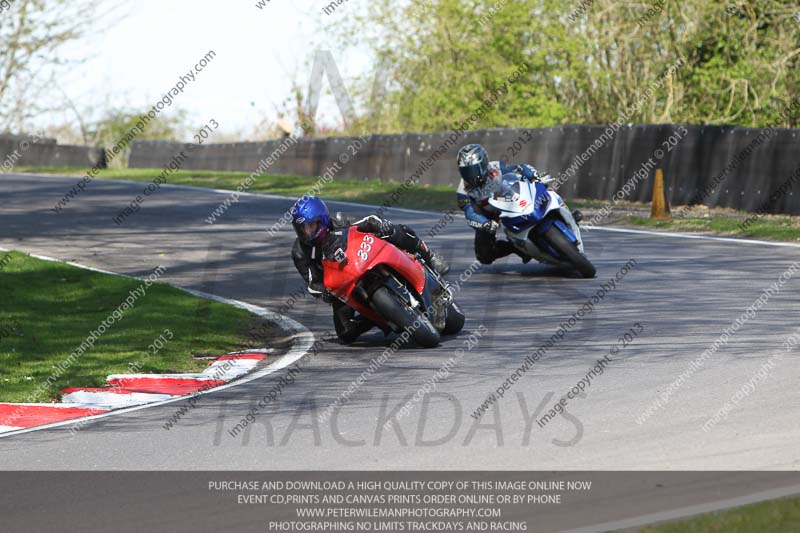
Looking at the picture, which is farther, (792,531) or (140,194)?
(140,194)

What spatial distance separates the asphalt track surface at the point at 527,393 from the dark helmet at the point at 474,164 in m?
1.26

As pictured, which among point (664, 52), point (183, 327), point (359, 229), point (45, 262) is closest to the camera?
point (359, 229)

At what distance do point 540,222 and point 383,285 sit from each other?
4.16m

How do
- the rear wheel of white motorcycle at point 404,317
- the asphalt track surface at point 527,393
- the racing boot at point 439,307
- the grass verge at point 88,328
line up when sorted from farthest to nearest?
1. the racing boot at point 439,307
2. the grass verge at point 88,328
3. the rear wheel of white motorcycle at point 404,317
4. the asphalt track surface at point 527,393

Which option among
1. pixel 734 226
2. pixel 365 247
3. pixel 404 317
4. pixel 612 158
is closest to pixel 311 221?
pixel 365 247

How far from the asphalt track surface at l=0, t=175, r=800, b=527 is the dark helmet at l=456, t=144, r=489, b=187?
126 centimetres

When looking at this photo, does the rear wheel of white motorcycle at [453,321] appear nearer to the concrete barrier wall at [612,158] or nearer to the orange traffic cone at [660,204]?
the orange traffic cone at [660,204]

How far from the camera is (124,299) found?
1402 cm

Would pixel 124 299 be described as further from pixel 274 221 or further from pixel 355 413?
pixel 274 221

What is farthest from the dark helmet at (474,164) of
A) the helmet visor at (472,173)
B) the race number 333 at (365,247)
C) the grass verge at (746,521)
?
the grass verge at (746,521)

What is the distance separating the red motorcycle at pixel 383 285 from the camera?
1025 cm

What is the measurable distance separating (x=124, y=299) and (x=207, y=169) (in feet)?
91.7

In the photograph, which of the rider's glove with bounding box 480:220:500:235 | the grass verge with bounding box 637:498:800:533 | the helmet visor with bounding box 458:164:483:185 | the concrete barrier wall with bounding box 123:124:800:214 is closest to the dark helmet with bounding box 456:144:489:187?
the helmet visor with bounding box 458:164:483:185

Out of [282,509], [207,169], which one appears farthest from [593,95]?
[282,509]
